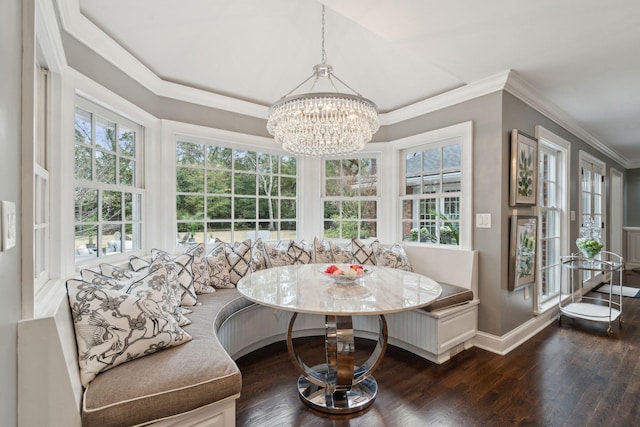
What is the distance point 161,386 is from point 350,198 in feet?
9.37

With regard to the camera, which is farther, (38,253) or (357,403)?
(357,403)

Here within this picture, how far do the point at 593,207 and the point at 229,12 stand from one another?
5.80 metres

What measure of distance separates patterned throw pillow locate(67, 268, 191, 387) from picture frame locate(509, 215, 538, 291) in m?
2.70

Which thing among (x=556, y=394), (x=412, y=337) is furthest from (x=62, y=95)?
(x=556, y=394)

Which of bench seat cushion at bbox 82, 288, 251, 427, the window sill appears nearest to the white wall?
the window sill

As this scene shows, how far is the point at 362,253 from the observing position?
3199 millimetres

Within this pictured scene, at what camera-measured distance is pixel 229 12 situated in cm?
220

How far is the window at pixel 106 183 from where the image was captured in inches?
80.1

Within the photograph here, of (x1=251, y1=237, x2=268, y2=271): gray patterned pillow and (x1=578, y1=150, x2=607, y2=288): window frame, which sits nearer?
(x1=251, y1=237, x2=268, y2=271): gray patterned pillow

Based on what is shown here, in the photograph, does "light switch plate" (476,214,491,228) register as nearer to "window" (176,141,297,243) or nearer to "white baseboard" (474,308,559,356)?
"white baseboard" (474,308,559,356)

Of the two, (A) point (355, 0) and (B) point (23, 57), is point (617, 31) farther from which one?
(B) point (23, 57)

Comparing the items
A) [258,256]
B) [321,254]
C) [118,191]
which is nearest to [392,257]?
[321,254]

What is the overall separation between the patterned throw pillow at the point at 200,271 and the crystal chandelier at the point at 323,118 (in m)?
1.18

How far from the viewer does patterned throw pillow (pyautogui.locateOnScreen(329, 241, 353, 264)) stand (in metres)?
3.21
